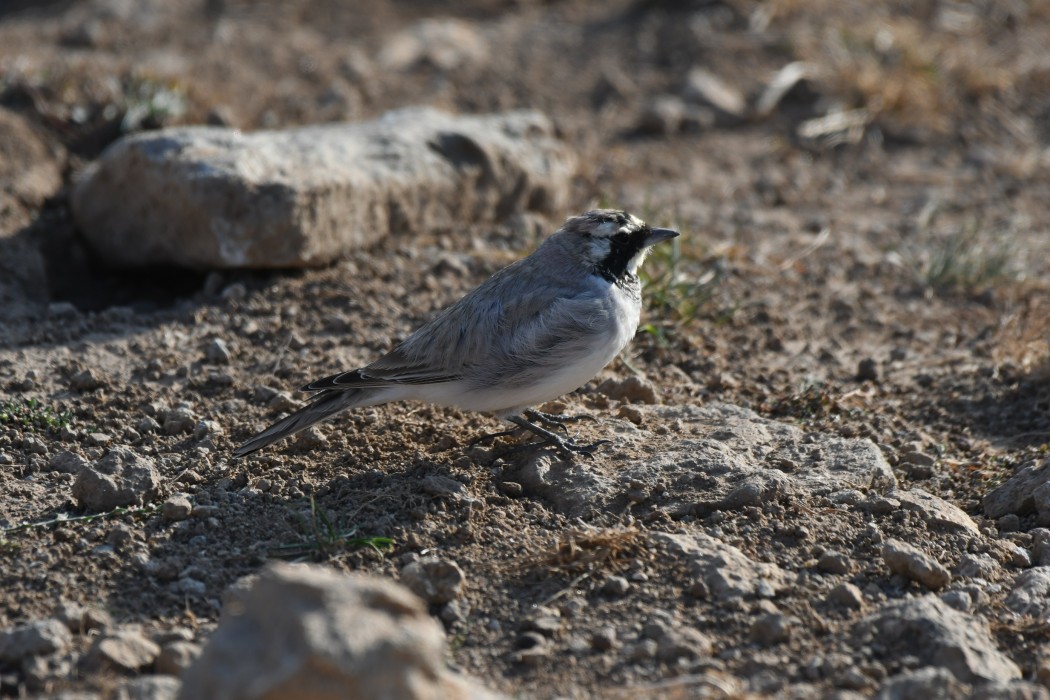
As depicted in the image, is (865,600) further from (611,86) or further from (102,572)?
(611,86)

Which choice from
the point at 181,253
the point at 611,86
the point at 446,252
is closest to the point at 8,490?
the point at 181,253

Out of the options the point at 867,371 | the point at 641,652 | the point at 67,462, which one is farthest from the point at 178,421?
the point at 867,371

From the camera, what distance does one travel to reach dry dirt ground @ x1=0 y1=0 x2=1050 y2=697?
4.35 metres

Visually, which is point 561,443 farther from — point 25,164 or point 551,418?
point 25,164

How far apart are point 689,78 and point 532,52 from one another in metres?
1.44

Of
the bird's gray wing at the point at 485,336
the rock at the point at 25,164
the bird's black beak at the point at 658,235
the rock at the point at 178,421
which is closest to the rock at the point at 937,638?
the bird's gray wing at the point at 485,336

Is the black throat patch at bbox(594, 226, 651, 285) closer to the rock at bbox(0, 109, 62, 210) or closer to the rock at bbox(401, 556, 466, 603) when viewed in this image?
Answer: the rock at bbox(401, 556, 466, 603)

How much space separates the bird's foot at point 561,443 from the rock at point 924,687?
1.72m

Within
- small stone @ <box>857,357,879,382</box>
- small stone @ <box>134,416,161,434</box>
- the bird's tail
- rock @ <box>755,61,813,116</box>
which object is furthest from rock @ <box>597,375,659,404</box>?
rock @ <box>755,61,813,116</box>

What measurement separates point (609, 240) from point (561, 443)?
1.07 metres

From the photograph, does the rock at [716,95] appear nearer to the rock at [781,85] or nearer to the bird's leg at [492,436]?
the rock at [781,85]

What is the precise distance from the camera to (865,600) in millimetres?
4277

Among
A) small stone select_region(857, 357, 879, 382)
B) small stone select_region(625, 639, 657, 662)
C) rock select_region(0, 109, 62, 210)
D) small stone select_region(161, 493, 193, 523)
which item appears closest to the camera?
small stone select_region(625, 639, 657, 662)

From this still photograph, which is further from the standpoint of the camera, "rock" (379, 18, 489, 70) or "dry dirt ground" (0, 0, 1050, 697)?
"rock" (379, 18, 489, 70)
